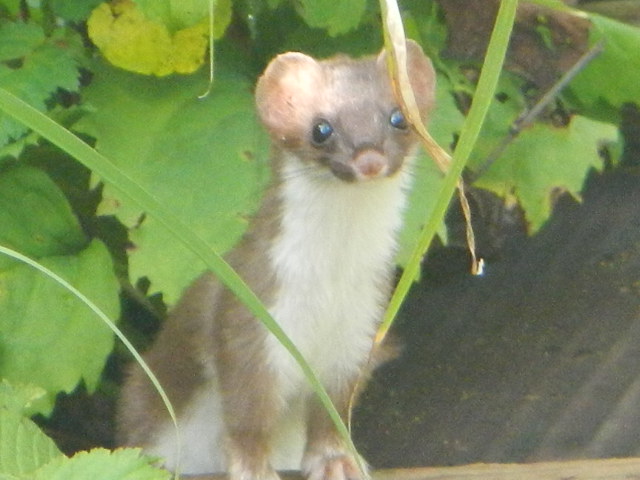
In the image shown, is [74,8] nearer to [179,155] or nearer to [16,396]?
[179,155]

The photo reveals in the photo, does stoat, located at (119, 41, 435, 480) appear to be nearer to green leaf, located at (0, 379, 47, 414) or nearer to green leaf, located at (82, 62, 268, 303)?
green leaf, located at (82, 62, 268, 303)


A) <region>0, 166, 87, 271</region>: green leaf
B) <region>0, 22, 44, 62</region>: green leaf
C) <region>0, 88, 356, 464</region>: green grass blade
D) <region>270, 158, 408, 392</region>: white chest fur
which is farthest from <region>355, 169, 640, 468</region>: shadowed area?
<region>0, 88, 356, 464</region>: green grass blade

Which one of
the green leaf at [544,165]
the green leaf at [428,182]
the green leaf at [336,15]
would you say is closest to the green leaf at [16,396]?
the green leaf at [428,182]

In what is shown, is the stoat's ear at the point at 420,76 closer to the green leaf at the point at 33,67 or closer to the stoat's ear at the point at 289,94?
the stoat's ear at the point at 289,94

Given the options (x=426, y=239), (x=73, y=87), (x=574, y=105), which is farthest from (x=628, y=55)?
(x=426, y=239)

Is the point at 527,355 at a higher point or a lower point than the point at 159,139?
lower

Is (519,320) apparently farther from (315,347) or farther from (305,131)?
(305,131)

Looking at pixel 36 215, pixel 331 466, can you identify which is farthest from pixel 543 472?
pixel 36 215
